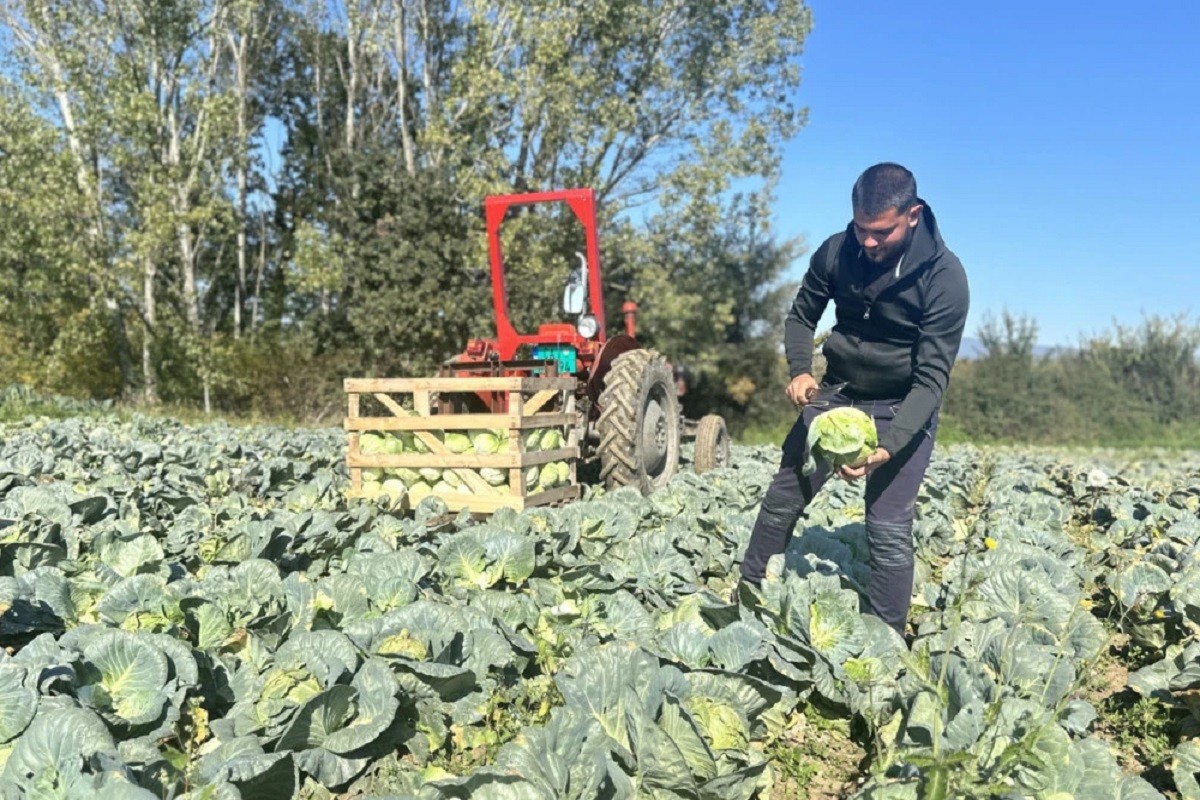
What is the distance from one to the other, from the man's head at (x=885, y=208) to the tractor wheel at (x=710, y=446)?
5275mm

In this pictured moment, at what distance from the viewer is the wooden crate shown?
543cm

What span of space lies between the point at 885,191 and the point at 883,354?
67cm

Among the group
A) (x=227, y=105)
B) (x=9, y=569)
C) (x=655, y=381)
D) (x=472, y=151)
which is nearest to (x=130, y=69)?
(x=227, y=105)

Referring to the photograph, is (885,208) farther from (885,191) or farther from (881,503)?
(881,503)

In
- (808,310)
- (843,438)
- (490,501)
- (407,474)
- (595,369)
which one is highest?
(808,310)

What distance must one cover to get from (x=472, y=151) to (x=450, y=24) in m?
4.80

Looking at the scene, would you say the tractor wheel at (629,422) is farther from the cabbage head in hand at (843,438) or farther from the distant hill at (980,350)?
the distant hill at (980,350)

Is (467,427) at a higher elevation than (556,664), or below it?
higher

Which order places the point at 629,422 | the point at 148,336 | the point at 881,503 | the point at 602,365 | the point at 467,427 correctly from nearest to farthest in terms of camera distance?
the point at 881,503, the point at 467,427, the point at 629,422, the point at 602,365, the point at 148,336

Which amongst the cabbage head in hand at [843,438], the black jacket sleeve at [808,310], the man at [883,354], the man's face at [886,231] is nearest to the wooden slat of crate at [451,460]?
the man at [883,354]

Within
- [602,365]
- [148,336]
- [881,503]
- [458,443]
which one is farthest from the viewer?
[148,336]

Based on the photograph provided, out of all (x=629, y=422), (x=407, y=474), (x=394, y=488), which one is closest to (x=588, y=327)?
(x=629, y=422)

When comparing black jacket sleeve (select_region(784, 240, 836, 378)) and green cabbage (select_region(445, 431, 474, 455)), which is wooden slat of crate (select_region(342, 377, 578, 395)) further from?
black jacket sleeve (select_region(784, 240, 836, 378))

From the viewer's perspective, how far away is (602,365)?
24.1ft
